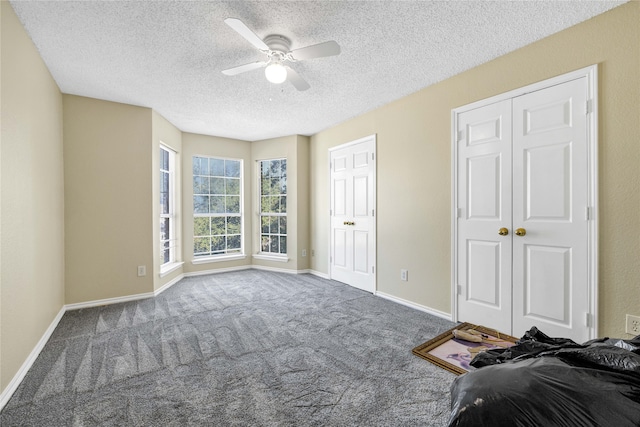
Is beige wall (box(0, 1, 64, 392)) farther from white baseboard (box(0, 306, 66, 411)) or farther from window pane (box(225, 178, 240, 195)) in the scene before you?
window pane (box(225, 178, 240, 195))

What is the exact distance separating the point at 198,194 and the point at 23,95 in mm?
2975

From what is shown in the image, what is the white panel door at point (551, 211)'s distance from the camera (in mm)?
2104

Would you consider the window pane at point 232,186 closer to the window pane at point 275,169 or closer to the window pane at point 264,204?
the window pane at point 264,204

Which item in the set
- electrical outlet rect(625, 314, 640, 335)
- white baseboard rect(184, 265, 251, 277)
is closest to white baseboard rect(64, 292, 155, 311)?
white baseboard rect(184, 265, 251, 277)

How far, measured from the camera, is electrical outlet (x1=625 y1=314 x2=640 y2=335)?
1.86m

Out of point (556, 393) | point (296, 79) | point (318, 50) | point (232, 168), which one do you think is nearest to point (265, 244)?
point (232, 168)

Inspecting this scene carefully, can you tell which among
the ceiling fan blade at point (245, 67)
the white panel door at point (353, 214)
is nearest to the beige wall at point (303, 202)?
the white panel door at point (353, 214)

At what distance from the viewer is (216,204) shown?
5250 mm

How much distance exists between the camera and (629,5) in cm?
187

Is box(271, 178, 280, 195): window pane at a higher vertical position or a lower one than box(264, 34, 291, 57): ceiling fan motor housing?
lower

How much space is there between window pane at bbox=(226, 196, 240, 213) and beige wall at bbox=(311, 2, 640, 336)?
4.86ft

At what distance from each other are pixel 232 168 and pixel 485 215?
4.35 meters

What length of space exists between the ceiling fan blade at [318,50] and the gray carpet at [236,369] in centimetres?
226

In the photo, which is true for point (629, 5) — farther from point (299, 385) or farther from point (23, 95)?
point (23, 95)
